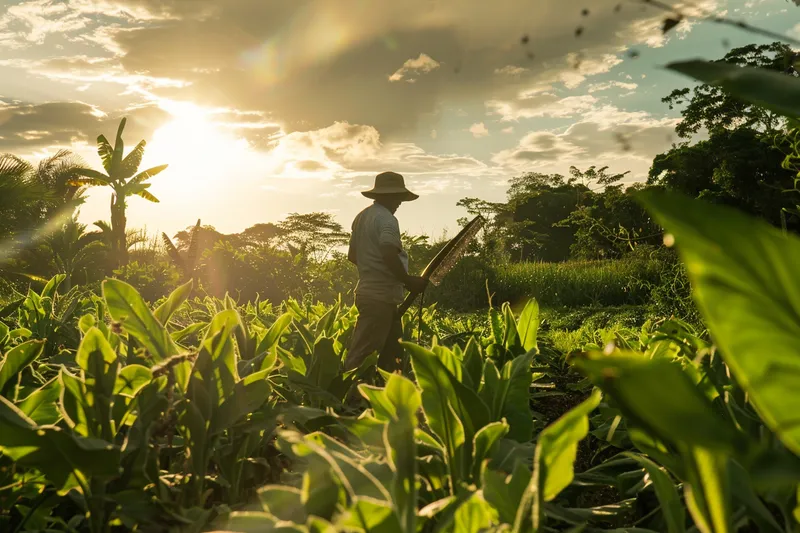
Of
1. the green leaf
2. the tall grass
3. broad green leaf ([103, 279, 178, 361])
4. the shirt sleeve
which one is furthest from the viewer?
the tall grass

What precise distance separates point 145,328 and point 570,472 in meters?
0.73

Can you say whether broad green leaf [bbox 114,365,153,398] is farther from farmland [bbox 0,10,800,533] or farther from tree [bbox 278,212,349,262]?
tree [bbox 278,212,349,262]

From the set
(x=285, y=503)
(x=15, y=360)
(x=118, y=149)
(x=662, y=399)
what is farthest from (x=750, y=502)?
(x=118, y=149)

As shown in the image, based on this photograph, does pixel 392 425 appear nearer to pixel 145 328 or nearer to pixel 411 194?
pixel 145 328

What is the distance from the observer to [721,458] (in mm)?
539

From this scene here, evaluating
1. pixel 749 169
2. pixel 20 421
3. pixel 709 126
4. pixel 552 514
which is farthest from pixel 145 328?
pixel 709 126

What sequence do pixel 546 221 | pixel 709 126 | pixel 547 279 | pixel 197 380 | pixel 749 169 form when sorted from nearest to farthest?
1. pixel 197 380
2. pixel 547 279
3. pixel 749 169
4. pixel 709 126
5. pixel 546 221

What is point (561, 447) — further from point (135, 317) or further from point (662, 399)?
point (135, 317)

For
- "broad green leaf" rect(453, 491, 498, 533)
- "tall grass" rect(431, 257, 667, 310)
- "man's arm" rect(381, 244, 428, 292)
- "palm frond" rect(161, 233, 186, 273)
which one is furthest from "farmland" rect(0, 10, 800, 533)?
"tall grass" rect(431, 257, 667, 310)

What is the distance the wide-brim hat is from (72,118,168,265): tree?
99.4 ft

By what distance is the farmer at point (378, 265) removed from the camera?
188 inches

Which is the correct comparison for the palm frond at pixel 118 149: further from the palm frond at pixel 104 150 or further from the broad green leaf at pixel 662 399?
the broad green leaf at pixel 662 399

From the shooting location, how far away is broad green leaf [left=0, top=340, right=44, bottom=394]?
3.29 feet

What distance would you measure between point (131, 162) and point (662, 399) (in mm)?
36494
